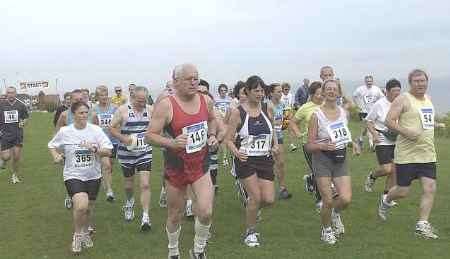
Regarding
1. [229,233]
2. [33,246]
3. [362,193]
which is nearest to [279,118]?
[362,193]

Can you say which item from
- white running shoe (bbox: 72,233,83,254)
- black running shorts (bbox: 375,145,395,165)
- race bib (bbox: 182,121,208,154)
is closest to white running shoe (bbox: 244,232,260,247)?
race bib (bbox: 182,121,208,154)

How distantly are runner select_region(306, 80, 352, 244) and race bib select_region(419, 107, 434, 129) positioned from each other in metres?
1.01

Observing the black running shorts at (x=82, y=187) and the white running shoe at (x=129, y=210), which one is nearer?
the black running shorts at (x=82, y=187)

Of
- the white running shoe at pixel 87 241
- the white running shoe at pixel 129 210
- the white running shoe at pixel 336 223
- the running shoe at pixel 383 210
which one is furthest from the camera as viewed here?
the white running shoe at pixel 129 210

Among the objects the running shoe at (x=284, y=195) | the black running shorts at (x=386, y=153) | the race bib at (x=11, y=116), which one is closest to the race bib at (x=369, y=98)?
the running shoe at (x=284, y=195)

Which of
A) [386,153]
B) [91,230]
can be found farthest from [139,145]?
[386,153]

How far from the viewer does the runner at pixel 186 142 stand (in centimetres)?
613

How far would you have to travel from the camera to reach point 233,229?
8445mm

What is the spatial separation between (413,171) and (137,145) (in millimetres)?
3815

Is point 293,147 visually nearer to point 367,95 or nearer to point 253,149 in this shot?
point 367,95

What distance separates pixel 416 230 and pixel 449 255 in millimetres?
881

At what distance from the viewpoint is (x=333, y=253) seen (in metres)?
7.14

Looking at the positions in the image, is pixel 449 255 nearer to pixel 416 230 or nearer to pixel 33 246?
pixel 416 230

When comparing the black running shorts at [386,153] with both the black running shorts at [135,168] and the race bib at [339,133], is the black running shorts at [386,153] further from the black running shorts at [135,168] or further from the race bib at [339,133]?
the black running shorts at [135,168]
